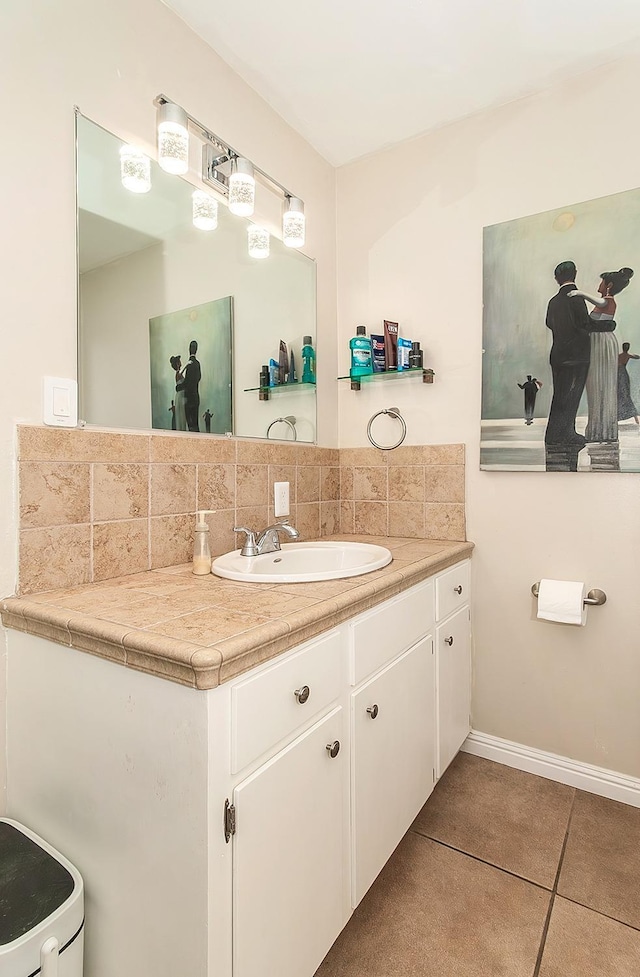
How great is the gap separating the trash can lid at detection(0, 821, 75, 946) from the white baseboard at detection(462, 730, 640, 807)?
62.2 inches

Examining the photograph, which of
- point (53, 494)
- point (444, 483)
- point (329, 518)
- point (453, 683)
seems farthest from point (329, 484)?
point (53, 494)


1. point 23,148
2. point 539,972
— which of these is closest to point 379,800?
point 539,972

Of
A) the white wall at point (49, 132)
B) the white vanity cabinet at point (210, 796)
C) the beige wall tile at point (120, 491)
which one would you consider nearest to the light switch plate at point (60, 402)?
the white wall at point (49, 132)

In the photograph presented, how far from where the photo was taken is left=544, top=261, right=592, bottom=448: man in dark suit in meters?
1.78

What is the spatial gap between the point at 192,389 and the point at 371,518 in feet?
3.29

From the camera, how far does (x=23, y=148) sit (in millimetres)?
1158

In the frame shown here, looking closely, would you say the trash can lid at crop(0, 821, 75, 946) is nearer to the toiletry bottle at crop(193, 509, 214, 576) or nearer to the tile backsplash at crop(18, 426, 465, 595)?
the tile backsplash at crop(18, 426, 465, 595)

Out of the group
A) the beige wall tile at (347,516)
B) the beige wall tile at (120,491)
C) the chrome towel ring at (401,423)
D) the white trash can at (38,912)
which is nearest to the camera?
the white trash can at (38,912)

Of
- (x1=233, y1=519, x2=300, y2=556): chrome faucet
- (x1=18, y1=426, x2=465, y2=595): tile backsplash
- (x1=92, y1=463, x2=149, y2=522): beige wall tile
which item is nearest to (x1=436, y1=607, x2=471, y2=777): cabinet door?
(x1=18, y1=426, x2=465, y2=595): tile backsplash

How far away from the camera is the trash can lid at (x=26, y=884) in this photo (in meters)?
0.83

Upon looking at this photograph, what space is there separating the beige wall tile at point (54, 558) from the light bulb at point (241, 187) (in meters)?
1.13

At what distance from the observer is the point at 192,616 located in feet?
3.25

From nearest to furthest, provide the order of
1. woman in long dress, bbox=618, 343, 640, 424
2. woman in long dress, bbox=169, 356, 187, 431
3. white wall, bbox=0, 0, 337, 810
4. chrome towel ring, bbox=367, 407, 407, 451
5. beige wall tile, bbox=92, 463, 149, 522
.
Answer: white wall, bbox=0, 0, 337, 810
beige wall tile, bbox=92, 463, 149, 522
woman in long dress, bbox=169, 356, 187, 431
woman in long dress, bbox=618, 343, 640, 424
chrome towel ring, bbox=367, 407, 407, 451

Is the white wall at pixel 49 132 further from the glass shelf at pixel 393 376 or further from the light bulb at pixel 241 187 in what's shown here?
the glass shelf at pixel 393 376
